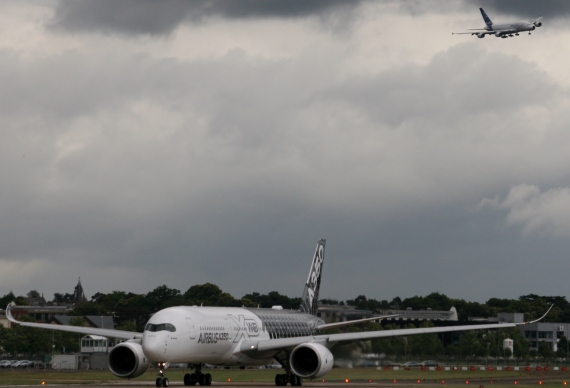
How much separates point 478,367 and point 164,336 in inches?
1955

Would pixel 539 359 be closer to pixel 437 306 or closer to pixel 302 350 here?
pixel 302 350

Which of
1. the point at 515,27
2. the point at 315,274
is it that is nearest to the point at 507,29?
the point at 515,27

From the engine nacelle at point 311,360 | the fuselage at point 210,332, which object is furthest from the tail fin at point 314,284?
the engine nacelle at point 311,360

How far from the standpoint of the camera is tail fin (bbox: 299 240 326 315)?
6931 cm

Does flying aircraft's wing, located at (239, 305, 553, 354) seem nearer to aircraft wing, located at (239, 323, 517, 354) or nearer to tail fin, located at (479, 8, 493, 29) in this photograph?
aircraft wing, located at (239, 323, 517, 354)

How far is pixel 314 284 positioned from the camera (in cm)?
7044

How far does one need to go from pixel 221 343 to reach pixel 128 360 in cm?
540

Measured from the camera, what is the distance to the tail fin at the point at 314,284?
69312 millimetres

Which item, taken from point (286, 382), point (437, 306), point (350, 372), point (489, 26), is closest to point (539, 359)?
point (489, 26)

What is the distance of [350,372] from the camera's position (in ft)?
237

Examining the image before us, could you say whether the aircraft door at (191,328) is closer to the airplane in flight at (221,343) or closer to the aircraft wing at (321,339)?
the airplane in flight at (221,343)

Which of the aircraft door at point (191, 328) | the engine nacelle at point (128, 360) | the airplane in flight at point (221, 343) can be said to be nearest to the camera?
the airplane in flight at point (221, 343)

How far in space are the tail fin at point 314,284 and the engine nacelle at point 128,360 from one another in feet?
57.9

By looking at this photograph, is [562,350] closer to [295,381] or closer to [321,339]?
[321,339]
